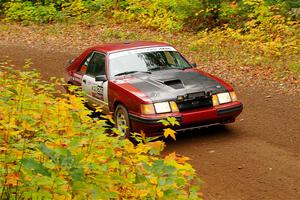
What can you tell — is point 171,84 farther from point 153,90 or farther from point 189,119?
point 189,119

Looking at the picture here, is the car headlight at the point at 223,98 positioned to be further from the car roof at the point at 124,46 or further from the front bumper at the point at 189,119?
the car roof at the point at 124,46

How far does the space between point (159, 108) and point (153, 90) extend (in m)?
0.37

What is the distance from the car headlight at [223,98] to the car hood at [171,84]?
7 cm

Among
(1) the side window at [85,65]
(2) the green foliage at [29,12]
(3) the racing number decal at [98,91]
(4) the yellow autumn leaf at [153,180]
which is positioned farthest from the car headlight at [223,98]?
(2) the green foliage at [29,12]

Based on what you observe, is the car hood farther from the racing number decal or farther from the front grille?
the racing number decal

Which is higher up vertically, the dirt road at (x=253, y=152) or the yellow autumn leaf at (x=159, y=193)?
the yellow autumn leaf at (x=159, y=193)

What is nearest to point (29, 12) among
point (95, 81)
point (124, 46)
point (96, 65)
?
point (96, 65)

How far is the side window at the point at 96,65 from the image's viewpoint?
9.00 m

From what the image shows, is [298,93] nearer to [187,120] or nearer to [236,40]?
[187,120]

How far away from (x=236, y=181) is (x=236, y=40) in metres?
11.4

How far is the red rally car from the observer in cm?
755

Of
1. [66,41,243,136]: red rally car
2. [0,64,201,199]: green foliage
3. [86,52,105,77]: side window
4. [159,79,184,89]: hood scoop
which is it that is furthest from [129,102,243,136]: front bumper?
[0,64,201,199]: green foliage

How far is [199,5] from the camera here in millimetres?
18766

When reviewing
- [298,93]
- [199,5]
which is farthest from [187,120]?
[199,5]
